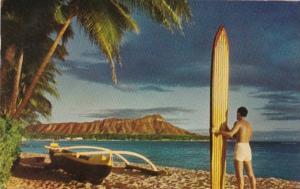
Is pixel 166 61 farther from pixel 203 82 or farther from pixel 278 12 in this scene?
pixel 278 12

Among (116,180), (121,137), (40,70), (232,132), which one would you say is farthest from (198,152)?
(40,70)

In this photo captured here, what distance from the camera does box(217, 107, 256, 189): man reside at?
5.16 metres

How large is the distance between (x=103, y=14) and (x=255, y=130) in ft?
6.46

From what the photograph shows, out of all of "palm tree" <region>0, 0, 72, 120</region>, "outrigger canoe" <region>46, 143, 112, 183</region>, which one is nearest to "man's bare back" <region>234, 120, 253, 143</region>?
"outrigger canoe" <region>46, 143, 112, 183</region>

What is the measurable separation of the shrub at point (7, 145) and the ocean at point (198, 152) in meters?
0.17

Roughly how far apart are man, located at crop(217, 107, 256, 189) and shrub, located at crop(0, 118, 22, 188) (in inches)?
80.5

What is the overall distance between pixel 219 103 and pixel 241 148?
1.64 ft

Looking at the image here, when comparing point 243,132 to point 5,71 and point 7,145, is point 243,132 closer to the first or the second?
point 7,145

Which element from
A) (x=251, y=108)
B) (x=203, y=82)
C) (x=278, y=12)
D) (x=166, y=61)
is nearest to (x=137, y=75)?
(x=166, y=61)

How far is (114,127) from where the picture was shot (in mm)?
5598

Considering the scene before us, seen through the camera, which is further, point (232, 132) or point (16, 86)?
point (16, 86)

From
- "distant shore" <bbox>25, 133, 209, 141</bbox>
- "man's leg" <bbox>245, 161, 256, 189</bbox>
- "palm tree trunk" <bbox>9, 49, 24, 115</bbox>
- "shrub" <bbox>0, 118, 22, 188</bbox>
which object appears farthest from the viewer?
"palm tree trunk" <bbox>9, 49, 24, 115</bbox>

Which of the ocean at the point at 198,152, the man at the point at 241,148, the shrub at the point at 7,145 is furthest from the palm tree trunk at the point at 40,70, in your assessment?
the man at the point at 241,148

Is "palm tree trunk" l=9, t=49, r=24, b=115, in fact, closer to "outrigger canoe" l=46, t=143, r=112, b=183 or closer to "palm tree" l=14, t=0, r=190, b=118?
"palm tree" l=14, t=0, r=190, b=118
